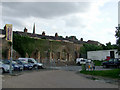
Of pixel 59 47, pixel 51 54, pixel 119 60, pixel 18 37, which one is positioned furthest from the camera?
pixel 59 47

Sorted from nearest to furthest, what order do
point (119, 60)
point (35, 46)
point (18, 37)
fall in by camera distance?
point (119, 60)
point (18, 37)
point (35, 46)

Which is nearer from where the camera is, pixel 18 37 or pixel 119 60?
pixel 119 60

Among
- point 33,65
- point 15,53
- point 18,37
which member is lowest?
point 33,65

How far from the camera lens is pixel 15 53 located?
1446 inches

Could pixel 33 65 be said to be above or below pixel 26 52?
below

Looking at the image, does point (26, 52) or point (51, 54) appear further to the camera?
point (51, 54)

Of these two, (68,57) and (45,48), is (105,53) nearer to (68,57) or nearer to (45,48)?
(68,57)

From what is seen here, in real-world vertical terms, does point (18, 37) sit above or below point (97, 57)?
above

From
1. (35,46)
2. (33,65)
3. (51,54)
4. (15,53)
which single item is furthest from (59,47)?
(33,65)

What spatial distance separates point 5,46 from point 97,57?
1060 inches

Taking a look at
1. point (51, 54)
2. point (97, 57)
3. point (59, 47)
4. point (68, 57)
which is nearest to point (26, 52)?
point (51, 54)

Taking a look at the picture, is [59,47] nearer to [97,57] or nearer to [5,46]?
[97,57]

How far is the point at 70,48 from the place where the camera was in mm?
51594

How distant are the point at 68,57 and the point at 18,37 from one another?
19433 mm
